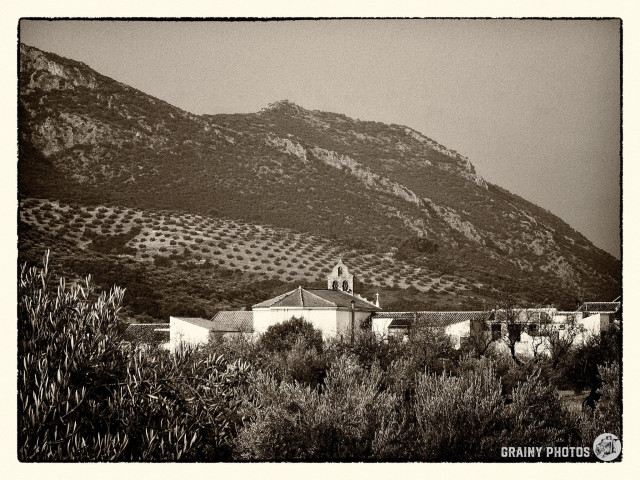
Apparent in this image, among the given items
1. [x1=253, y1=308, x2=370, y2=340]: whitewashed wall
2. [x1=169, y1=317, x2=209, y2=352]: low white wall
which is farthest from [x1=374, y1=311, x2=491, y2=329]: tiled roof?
[x1=169, y1=317, x2=209, y2=352]: low white wall

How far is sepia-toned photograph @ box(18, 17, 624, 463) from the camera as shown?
9.61 m

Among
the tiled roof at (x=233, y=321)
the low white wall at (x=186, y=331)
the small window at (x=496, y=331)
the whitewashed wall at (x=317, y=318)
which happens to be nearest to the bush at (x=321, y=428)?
the low white wall at (x=186, y=331)

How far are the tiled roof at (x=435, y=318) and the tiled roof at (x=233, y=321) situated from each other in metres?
4.82

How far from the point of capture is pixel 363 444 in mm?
11031

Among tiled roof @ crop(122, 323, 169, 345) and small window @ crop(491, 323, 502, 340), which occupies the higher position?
tiled roof @ crop(122, 323, 169, 345)

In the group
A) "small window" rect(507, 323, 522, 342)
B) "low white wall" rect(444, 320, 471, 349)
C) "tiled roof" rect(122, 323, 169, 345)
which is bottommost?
"low white wall" rect(444, 320, 471, 349)

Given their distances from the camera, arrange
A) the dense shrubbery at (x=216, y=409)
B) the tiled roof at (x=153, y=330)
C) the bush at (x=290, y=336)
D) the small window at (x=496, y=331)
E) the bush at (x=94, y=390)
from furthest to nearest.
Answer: the small window at (x=496, y=331) → the bush at (x=290, y=336) → the tiled roof at (x=153, y=330) → the dense shrubbery at (x=216, y=409) → the bush at (x=94, y=390)

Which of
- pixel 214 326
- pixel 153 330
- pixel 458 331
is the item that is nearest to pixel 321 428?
pixel 153 330

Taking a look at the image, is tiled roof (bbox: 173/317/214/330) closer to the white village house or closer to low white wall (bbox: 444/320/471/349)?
the white village house

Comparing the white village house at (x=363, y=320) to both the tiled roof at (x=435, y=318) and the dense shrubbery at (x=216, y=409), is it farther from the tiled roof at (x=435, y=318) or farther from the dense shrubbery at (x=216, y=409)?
the dense shrubbery at (x=216, y=409)

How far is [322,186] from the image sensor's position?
89.3 feet

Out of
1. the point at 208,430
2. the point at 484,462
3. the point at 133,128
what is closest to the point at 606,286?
the point at 484,462

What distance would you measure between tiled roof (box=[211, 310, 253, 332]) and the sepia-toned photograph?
10 cm

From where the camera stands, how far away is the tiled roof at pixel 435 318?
1161 inches
